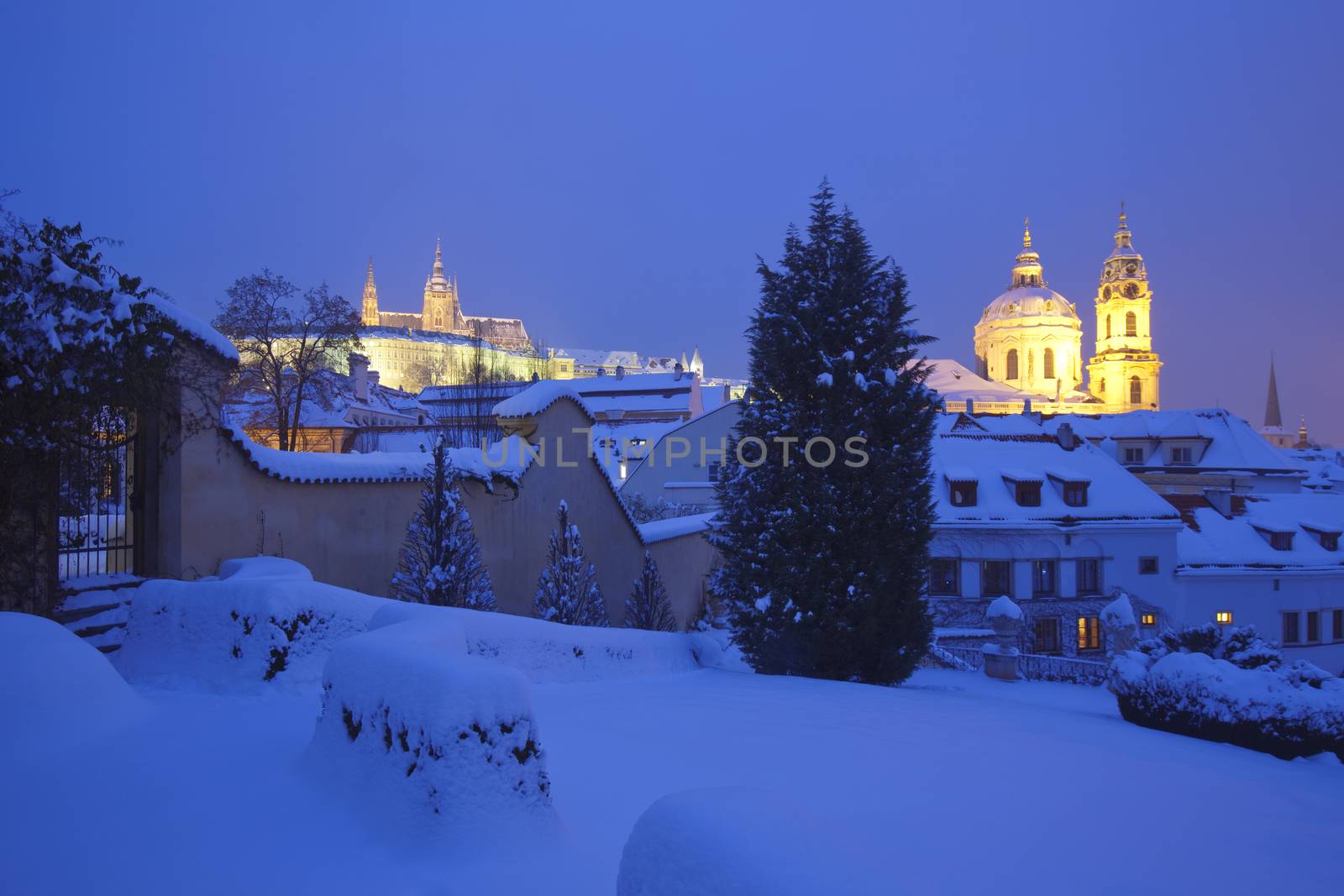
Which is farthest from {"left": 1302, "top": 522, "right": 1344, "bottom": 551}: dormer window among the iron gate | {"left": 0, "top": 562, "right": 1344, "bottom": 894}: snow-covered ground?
the iron gate

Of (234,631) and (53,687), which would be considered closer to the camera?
(53,687)

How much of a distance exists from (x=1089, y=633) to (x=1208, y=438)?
27.6 meters

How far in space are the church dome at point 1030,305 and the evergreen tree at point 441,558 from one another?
100m

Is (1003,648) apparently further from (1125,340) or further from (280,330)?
(1125,340)

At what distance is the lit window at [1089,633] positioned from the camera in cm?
2788

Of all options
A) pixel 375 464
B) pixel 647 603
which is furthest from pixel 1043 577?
pixel 375 464

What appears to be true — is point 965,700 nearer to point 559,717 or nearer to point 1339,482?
point 559,717

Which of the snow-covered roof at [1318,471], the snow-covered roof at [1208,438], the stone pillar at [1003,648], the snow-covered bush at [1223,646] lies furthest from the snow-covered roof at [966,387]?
the snow-covered bush at [1223,646]

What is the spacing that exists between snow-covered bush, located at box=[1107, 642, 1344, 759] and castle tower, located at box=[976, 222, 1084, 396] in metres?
95.8

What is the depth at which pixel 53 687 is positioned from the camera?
199 inches

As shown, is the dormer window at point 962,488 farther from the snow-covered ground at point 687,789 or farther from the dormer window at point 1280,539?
the snow-covered ground at point 687,789

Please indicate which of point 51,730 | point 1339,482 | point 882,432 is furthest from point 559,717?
point 1339,482

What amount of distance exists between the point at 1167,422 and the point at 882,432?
45867mm

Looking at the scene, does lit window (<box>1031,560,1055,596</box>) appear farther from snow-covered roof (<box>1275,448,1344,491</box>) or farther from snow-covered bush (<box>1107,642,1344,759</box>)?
snow-covered roof (<box>1275,448,1344,491</box>)
